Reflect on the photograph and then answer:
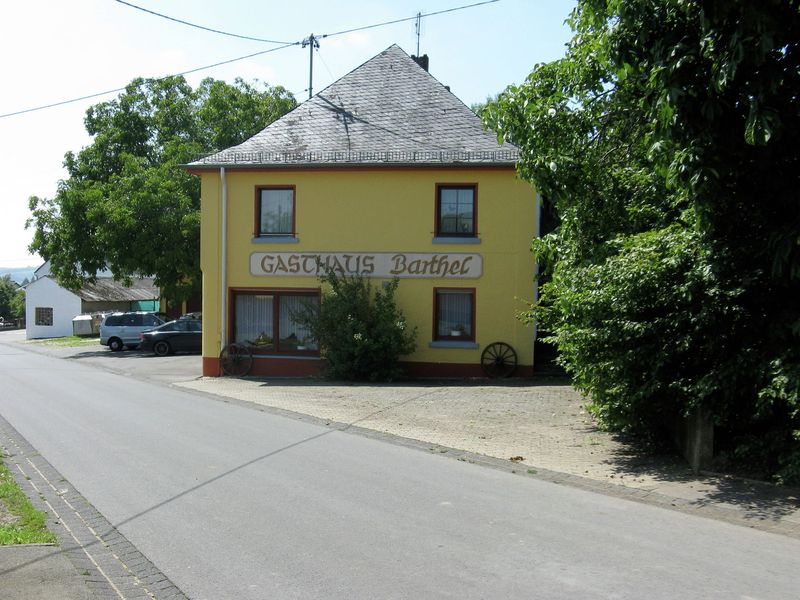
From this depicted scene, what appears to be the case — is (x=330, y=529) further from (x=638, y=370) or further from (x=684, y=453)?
(x=684, y=453)

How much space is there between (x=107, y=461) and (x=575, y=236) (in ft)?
23.9

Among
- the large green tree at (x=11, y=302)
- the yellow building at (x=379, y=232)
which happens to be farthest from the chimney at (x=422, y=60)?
the large green tree at (x=11, y=302)

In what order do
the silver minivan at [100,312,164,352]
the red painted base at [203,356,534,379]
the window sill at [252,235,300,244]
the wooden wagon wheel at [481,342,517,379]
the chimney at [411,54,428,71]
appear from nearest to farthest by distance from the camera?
the wooden wagon wheel at [481,342,517,379], the red painted base at [203,356,534,379], the window sill at [252,235,300,244], the chimney at [411,54,428,71], the silver minivan at [100,312,164,352]

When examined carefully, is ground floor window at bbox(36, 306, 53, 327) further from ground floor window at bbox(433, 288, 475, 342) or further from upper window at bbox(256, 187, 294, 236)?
ground floor window at bbox(433, 288, 475, 342)

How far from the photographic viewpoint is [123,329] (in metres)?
36.8

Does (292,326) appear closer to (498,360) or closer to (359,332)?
(359,332)

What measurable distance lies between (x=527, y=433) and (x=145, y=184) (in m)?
27.9

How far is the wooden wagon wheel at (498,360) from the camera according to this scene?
67.5 ft

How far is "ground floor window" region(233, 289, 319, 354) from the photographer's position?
21.9 m

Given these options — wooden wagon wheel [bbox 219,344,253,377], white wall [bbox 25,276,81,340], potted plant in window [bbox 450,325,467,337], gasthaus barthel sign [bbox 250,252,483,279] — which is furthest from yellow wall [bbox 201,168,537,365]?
white wall [bbox 25,276,81,340]

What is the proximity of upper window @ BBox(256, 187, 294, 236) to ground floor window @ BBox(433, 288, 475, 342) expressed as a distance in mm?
4464

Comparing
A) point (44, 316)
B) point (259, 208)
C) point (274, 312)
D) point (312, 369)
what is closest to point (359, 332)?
point (312, 369)

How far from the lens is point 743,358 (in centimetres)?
848

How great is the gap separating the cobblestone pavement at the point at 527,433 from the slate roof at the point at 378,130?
5.91 metres
